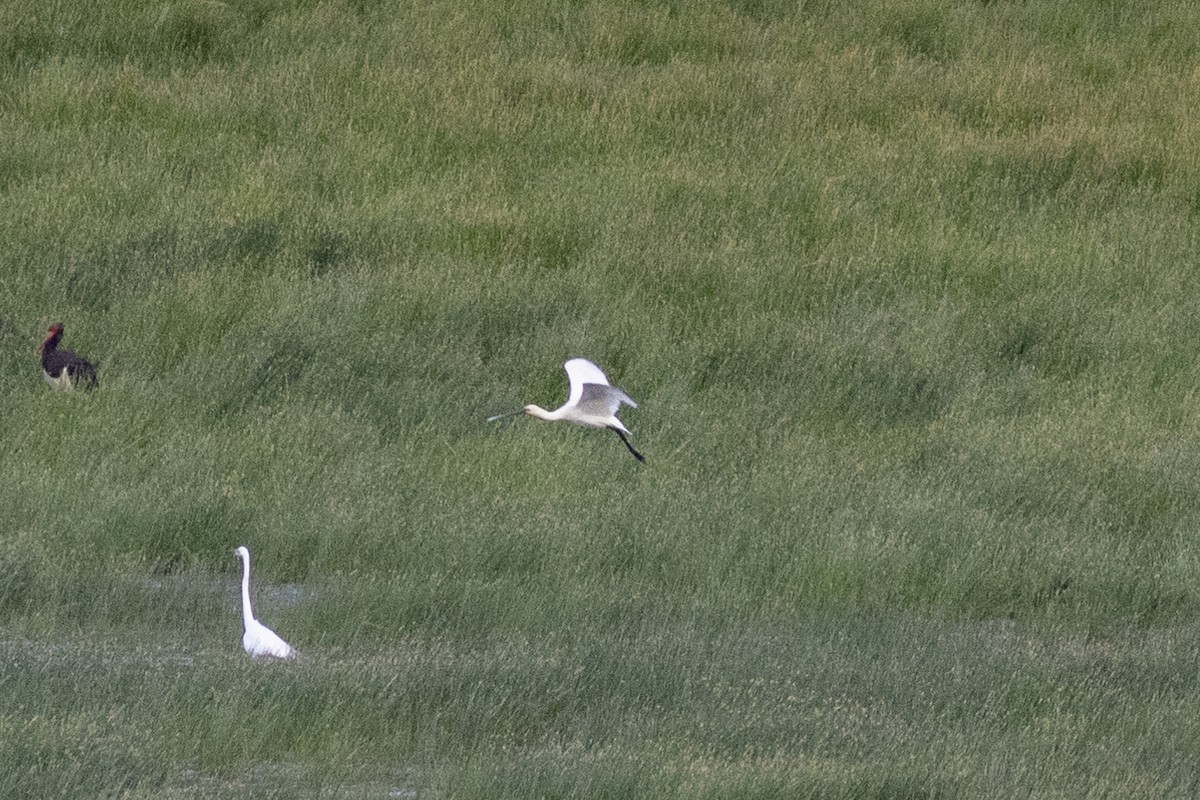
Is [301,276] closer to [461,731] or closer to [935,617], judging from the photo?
[935,617]

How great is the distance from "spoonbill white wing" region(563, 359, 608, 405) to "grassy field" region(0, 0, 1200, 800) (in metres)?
0.59

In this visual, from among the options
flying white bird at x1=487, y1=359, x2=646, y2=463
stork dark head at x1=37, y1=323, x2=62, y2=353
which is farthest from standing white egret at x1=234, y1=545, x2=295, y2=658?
stork dark head at x1=37, y1=323, x2=62, y2=353

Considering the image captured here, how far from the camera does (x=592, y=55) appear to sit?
13883 millimetres

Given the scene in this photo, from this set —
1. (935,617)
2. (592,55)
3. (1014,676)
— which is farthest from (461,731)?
(592,55)

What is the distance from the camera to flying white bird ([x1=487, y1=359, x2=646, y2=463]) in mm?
7109

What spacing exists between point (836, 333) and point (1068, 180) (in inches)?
125

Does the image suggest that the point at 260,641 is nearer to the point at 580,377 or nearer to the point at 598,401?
the point at 580,377

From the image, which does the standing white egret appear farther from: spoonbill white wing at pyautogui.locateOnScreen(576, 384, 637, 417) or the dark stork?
the dark stork

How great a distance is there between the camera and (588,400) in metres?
7.36

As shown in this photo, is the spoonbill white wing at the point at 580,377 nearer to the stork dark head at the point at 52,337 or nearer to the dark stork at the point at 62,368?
the dark stork at the point at 62,368

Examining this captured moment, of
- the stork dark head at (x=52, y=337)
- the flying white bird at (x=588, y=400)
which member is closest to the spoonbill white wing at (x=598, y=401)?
the flying white bird at (x=588, y=400)

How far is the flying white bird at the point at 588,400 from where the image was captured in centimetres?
711

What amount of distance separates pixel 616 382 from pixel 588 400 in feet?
7.07

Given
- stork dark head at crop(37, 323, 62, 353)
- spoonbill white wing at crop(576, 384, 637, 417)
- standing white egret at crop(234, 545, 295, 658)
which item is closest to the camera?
standing white egret at crop(234, 545, 295, 658)
